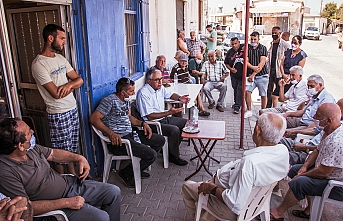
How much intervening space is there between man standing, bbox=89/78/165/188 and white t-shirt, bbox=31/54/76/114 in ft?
1.13

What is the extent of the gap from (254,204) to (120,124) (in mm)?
1825

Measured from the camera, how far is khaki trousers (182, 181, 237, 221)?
226cm

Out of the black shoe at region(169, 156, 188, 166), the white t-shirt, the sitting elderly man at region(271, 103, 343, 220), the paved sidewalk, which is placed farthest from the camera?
the black shoe at region(169, 156, 188, 166)

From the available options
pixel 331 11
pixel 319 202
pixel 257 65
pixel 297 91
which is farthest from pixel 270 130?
pixel 331 11

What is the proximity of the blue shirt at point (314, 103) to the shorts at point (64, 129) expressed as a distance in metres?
2.90

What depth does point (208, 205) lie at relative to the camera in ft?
7.89

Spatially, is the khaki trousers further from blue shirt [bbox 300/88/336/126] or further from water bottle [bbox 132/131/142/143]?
blue shirt [bbox 300/88/336/126]

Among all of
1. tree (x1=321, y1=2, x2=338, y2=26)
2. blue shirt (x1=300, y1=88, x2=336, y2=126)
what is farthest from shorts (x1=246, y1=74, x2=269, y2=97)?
tree (x1=321, y1=2, x2=338, y2=26)

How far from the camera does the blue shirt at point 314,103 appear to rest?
361 centimetres

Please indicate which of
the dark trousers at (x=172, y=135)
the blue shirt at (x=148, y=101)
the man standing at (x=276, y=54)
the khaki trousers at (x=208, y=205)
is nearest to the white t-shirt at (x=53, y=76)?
the blue shirt at (x=148, y=101)

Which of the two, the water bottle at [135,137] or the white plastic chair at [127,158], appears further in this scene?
the water bottle at [135,137]

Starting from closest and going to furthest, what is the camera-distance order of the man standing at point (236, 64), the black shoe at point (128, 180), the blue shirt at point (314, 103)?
the black shoe at point (128, 180) → the blue shirt at point (314, 103) → the man standing at point (236, 64)

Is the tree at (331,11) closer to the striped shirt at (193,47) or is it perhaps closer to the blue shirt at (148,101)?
the striped shirt at (193,47)

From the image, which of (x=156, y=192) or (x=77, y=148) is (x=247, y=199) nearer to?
(x=156, y=192)
